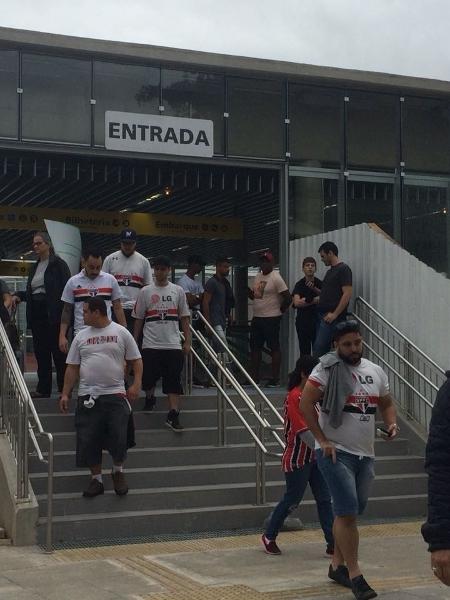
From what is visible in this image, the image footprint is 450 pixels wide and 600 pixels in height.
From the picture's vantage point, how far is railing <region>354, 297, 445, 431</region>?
36.1ft

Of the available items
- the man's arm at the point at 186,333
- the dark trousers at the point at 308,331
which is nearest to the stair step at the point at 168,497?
the man's arm at the point at 186,333

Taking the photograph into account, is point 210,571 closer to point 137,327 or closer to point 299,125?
point 137,327

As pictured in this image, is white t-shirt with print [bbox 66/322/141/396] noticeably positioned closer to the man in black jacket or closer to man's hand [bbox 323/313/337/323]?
man's hand [bbox 323/313/337/323]

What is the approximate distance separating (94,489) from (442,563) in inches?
205

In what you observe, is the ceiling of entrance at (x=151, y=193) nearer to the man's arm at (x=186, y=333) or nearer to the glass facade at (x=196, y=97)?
the glass facade at (x=196, y=97)

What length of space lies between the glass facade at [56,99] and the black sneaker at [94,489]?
19.6 ft

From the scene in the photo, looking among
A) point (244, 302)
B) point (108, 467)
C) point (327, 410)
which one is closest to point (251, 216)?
point (244, 302)

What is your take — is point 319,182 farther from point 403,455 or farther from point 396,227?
point 403,455

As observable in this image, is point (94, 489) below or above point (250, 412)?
below

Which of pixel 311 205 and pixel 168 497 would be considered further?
pixel 311 205

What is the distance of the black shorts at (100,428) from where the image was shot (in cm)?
822

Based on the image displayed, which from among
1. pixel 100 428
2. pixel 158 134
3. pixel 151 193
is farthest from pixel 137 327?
pixel 151 193

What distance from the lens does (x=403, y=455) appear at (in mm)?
10594

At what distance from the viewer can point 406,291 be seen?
11.5 meters
